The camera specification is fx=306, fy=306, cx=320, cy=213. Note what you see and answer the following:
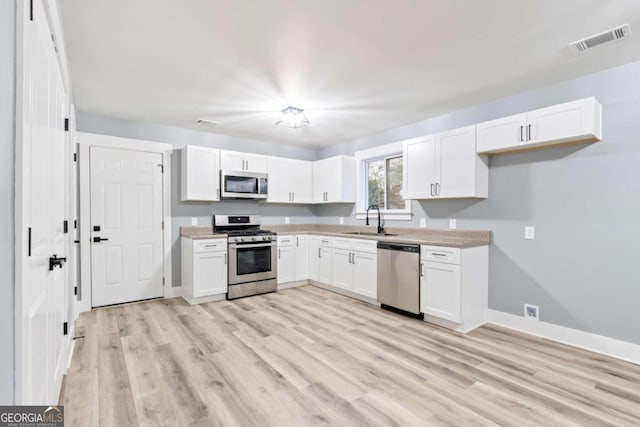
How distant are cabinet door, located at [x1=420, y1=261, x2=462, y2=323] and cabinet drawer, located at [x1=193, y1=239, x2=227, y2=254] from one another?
2732mm

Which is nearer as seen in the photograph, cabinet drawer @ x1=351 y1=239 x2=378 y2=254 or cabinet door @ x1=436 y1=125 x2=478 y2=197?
cabinet door @ x1=436 y1=125 x2=478 y2=197

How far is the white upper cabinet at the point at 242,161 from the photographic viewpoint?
471cm

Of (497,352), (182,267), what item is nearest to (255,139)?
(182,267)

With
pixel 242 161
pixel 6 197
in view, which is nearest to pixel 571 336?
pixel 6 197

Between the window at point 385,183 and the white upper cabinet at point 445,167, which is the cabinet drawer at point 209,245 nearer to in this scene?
the window at point 385,183

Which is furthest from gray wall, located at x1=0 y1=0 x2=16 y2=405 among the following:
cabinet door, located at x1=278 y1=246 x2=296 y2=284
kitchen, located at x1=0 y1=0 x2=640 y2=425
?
cabinet door, located at x1=278 y1=246 x2=296 y2=284

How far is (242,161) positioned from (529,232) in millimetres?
3959

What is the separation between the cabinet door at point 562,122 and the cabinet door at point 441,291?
151cm

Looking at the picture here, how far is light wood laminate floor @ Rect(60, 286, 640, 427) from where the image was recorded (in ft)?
6.27

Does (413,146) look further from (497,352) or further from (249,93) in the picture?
(497,352)

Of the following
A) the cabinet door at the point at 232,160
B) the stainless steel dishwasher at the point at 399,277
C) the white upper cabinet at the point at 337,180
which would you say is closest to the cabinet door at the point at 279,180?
the cabinet door at the point at 232,160

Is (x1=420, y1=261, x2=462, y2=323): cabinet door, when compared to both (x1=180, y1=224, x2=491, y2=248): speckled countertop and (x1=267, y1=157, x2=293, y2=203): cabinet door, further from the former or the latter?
(x1=267, y1=157, x2=293, y2=203): cabinet door

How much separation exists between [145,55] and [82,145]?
6.92ft

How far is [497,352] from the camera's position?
9.05 ft
